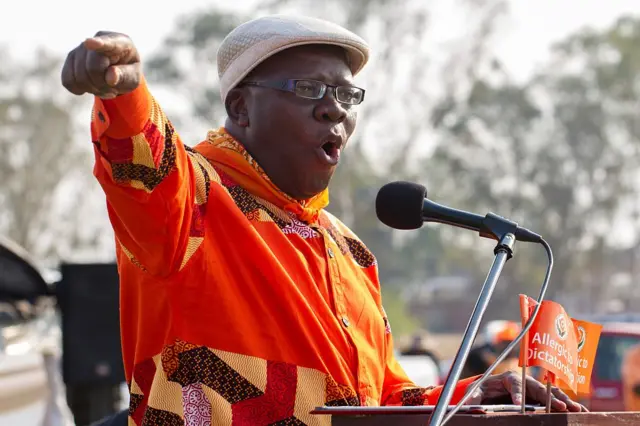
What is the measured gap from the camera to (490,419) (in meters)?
2.62

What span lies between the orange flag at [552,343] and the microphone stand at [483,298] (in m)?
0.10

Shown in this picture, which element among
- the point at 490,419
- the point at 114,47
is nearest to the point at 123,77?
the point at 114,47

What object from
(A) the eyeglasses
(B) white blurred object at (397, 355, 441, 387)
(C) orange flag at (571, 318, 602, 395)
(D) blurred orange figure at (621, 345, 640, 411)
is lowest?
(B) white blurred object at (397, 355, 441, 387)

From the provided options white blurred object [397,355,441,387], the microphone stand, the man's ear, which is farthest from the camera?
white blurred object [397,355,441,387]

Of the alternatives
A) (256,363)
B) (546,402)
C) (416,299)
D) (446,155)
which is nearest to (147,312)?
(256,363)

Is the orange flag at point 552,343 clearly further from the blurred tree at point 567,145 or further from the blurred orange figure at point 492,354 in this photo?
the blurred tree at point 567,145

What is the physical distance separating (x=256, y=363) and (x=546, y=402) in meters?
0.77

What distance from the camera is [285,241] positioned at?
11.0 ft

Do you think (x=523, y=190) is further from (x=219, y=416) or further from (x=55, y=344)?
(x=219, y=416)

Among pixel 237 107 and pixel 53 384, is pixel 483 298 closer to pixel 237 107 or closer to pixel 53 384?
pixel 237 107

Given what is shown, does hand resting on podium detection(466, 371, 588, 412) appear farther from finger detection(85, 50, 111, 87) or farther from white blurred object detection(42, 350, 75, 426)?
white blurred object detection(42, 350, 75, 426)

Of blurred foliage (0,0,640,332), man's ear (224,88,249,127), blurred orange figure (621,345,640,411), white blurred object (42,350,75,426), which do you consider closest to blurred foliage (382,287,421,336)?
blurred foliage (0,0,640,332)

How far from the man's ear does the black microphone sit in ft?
2.04

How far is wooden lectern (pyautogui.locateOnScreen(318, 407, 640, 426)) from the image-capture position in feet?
8.40
